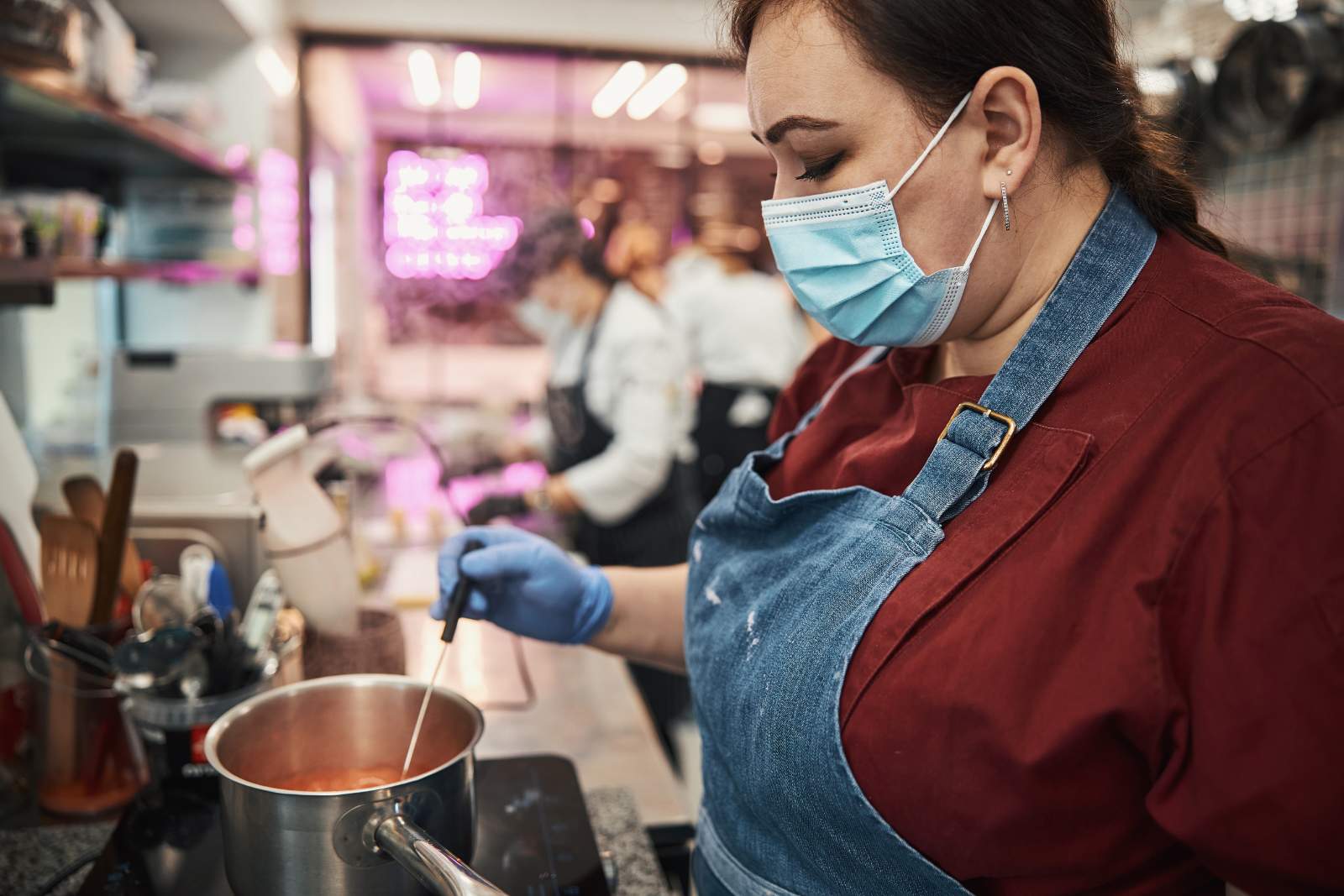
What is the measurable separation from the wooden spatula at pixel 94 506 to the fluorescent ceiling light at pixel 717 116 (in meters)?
4.53

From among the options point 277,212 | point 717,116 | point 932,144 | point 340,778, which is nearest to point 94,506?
point 340,778

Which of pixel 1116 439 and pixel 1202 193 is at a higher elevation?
pixel 1202 193

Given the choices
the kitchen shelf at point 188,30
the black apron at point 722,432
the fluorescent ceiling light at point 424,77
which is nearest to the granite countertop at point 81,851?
the kitchen shelf at point 188,30

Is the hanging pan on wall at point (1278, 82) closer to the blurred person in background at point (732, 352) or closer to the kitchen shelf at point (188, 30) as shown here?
the blurred person in background at point (732, 352)

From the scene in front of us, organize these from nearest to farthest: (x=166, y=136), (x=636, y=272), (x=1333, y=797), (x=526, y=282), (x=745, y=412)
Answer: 1. (x=1333, y=797)
2. (x=166, y=136)
3. (x=636, y=272)
4. (x=745, y=412)
5. (x=526, y=282)

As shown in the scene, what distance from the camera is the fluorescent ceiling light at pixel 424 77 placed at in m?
4.88

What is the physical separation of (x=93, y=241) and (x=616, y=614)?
4.33ft

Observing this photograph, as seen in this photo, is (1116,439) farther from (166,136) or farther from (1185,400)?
(166,136)

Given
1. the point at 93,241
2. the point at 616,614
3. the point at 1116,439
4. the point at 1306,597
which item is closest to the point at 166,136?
the point at 93,241

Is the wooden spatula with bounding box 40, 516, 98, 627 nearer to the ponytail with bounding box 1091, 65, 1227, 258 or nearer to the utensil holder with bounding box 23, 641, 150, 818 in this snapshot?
the utensil holder with bounding box 23, 641, 150, 818

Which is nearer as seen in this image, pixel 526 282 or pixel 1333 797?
pixel 1333 797

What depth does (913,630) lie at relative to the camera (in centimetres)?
71

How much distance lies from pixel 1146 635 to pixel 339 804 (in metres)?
0.59

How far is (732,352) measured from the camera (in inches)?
148
